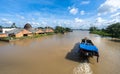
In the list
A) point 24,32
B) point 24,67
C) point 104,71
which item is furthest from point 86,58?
point 24,32

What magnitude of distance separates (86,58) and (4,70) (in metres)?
8.45

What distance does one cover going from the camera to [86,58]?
11.7m

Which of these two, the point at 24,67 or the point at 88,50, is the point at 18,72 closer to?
the point at 24,67

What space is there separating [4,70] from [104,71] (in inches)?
327

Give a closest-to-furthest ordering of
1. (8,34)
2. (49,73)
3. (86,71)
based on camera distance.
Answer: (49,73) < (86,71) < (8,34)

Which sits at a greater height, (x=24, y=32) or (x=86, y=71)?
(x=24, y=32)

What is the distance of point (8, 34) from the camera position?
31344 mm

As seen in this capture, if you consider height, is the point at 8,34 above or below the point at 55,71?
above

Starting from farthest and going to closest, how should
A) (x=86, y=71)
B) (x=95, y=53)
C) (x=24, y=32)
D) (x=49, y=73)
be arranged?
(x=24, y=32)
(x=95, y=53)
(x=86, y=71)
(x=49, y=73)

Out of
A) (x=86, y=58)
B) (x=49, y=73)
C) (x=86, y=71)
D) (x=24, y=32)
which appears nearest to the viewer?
(x=49, y=73)

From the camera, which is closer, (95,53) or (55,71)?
(55,71)

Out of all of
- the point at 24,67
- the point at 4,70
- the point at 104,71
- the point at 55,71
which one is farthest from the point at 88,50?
the point at 4,70

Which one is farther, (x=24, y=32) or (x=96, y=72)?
(x=24, y=32)

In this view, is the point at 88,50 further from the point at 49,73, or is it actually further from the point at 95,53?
the point at 49,73
